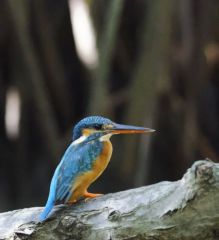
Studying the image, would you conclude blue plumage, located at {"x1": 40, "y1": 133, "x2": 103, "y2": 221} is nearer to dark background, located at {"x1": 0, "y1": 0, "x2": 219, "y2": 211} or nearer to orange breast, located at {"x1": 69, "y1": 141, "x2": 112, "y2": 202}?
orange breast, located at {"x1": 69, "y1": 141, "x2": 112, "y2": 202}

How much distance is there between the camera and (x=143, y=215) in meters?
2.41

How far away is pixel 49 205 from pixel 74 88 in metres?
3.47

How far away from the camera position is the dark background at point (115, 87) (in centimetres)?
516

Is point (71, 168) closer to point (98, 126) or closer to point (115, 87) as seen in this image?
point (98, 126)

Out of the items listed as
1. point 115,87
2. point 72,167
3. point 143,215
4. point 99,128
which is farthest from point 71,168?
point 115,87

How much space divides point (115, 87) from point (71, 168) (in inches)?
133

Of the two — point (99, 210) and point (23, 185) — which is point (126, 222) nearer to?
point (99, 210)

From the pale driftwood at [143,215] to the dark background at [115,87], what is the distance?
2547mm

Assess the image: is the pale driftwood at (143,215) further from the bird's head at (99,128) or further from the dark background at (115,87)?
the dark background at (115,87)

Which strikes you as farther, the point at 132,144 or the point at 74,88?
the point at 74,88

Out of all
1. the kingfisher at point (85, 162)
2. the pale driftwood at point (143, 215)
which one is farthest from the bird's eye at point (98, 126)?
the pale driftwood at point (143, 215)

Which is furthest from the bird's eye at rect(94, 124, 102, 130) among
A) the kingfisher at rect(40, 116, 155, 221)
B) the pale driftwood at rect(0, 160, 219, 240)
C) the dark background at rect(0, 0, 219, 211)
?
the dark background at rect(0, 0, 219, 211)

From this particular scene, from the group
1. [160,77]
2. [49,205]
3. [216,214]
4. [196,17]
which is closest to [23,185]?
[160,77]

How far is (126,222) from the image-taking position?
2.45 metres
